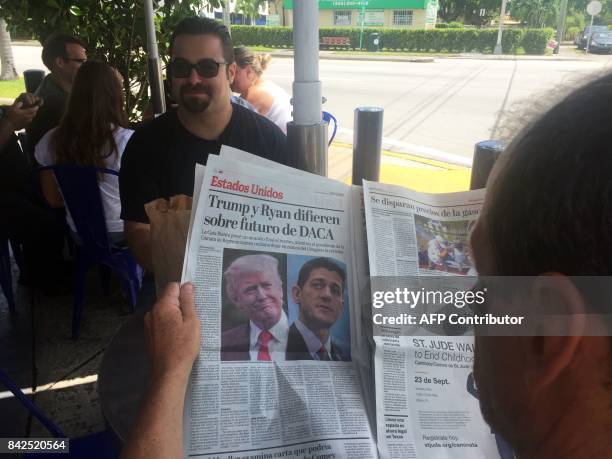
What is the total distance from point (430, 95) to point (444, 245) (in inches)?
395

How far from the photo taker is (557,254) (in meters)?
0.40

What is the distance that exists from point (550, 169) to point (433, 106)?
9159 mm

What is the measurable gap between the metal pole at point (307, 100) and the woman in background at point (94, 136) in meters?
1.12

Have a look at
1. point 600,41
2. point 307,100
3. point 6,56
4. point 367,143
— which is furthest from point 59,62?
point 600,41

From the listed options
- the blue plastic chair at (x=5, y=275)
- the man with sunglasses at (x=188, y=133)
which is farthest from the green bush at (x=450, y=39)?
the man with sunglasses at (x=188, y=133)

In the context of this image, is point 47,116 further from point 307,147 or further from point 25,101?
point 307,147

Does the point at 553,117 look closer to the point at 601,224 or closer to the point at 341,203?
the point at 601,224

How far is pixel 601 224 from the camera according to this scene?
1.22 ft

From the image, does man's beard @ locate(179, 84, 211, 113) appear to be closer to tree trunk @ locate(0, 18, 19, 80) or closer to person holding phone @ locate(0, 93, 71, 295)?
person holding phone @ locate(0, 93, 71, 295)

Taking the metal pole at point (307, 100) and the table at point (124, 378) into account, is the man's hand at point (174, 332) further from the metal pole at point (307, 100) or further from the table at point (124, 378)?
the metal pole at point (307, 100)

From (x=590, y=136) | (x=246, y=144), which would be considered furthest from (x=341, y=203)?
(x=246, y=144)

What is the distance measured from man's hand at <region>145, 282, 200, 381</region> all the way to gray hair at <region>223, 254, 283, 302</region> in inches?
2.6

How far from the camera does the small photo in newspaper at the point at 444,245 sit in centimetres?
93

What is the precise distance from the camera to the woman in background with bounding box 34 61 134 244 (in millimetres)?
2350
